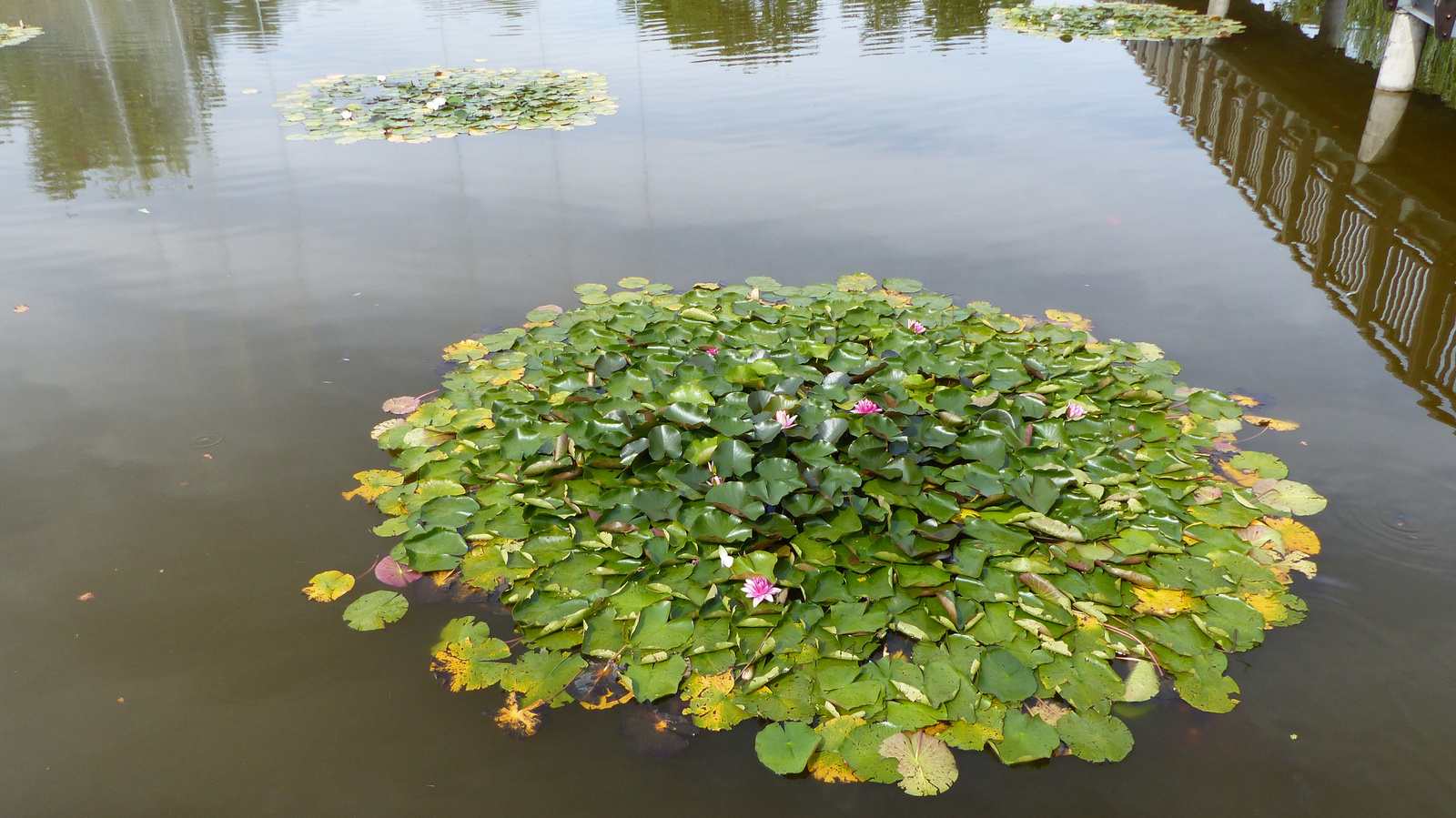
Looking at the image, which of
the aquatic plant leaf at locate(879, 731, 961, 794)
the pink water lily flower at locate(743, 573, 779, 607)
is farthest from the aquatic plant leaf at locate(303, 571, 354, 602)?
the aquatic plant leaf at locate(879, 731, 961, 794)

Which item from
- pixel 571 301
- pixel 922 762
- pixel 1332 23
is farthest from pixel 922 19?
pixel 922 762

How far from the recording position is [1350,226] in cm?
453

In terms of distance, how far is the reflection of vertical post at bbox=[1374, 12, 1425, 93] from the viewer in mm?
6480

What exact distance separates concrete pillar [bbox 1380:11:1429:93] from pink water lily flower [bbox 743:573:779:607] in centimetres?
739

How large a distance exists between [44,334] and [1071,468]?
4367mm

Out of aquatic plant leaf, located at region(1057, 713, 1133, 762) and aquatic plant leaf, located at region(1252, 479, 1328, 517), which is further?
aquatic plant leaf, located at region(1252, 479, 1328, 517)

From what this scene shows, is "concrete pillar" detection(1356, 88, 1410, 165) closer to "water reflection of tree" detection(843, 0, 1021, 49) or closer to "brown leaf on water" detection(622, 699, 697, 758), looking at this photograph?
"water reflection of tree" detection(843, 0, 1021, 49)

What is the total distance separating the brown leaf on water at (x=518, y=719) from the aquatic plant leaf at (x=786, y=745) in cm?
53

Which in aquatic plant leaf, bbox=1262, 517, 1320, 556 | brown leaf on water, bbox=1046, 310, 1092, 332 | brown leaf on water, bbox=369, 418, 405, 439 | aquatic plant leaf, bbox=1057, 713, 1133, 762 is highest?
brown leaf on water, bbox=1046, 310, 1092, 332

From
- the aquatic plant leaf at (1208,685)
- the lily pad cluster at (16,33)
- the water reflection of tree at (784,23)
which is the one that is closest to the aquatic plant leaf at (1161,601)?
the aquatic plant leaf at (1208,685)

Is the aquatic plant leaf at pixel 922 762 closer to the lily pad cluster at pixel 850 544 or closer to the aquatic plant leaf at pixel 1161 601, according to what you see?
the lily pad cluster at pixel 850 544

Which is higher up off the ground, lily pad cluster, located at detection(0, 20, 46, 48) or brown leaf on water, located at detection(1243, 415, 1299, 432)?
lily pad cluster, located at detection(0, 20, 46, 48)

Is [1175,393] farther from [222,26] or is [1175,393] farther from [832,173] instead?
[222,26]

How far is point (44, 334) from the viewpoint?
12.2 feet
